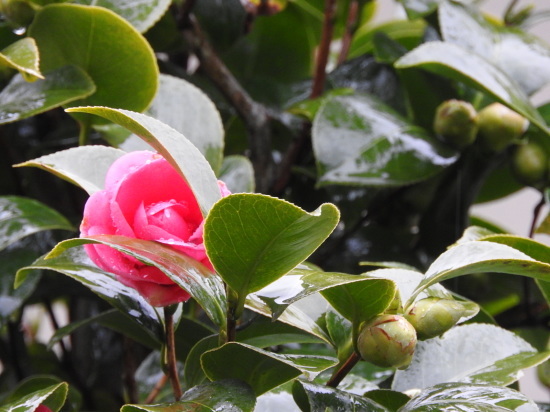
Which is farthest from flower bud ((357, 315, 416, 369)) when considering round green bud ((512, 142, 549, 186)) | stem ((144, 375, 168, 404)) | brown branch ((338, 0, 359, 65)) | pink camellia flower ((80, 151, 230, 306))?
brown branch ((338, 0, 359, 65))

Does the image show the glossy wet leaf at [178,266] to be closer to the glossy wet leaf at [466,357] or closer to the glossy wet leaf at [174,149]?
the glossy wet leaf at [174,149]

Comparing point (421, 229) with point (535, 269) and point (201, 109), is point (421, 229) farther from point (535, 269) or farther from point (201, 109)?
point (535, 269)

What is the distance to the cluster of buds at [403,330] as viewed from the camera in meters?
0.42

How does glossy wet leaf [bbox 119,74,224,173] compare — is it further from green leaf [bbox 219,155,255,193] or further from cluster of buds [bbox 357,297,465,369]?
cluster of buds [bbox 357,297,465,369]

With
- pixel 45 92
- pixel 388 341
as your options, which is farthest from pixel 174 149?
pixel 45 92

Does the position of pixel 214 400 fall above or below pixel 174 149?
below

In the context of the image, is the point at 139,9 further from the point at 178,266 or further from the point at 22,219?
the point at 178,266

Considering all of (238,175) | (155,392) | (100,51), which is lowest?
(155,392)

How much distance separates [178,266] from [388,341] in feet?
0.39

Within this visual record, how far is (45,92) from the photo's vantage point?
0.63 meters

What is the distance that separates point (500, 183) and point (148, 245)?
0.64m

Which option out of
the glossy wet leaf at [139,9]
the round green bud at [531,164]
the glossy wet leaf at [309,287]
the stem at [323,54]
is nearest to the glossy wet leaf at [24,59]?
the glossy wet leaf at [139,9]

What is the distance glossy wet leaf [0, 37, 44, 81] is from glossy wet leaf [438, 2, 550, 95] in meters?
0.43

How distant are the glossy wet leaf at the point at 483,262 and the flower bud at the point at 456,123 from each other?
35cm
